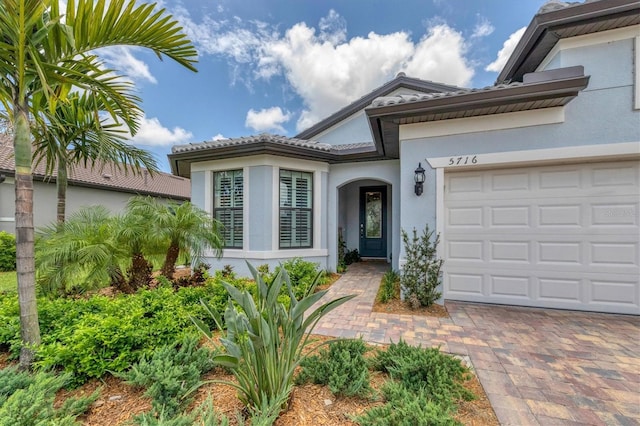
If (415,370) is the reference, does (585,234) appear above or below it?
above

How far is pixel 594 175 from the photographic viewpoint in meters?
4.53

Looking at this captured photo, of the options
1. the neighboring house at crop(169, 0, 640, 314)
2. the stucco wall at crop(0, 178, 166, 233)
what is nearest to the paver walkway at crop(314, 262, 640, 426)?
the neighboring house at crop(169, 0, 640, 314)

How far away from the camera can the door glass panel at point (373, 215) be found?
34.8ft

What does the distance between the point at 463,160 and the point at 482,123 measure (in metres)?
0.74

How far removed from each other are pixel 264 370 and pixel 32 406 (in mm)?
1591

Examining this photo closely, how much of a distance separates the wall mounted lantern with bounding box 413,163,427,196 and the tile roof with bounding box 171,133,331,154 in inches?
130

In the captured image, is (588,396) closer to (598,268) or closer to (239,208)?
(598,268)

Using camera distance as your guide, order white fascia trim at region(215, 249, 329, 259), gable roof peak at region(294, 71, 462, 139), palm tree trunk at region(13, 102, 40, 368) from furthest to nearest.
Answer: gable roof peak at region(294, 71, 462, 139), white fascia trim at region(215, 249, 329, 259), palm tree trunk at region(13, 102, 40, 368)

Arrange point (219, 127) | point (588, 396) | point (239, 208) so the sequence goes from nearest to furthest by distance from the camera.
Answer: point (588, 396), point (239, 208), point (219, 127)

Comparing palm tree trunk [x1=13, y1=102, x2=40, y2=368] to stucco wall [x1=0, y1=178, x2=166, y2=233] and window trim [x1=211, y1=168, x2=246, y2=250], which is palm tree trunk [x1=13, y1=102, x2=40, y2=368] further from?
stucco wall [x1=0, y1=178, x2=166, y2=233]

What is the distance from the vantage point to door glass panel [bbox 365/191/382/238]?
1062 cm

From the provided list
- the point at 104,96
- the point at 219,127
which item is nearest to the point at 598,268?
the point at 104,96

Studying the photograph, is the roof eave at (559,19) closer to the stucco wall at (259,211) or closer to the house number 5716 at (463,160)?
the house number 5716 at (463,160)

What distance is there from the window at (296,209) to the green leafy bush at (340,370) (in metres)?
4.91
